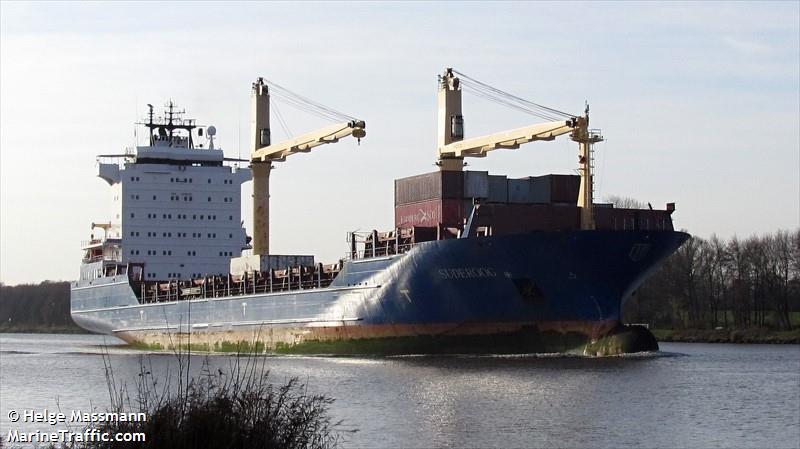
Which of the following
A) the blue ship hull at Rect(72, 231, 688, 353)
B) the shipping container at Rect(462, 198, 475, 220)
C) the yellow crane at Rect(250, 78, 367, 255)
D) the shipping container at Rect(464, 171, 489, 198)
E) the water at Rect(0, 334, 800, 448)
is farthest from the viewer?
the yellow crane at Rect(250, 78, 367, 255)

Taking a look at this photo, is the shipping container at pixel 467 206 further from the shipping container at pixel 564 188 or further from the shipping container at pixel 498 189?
the shipping container at pixel 564 188

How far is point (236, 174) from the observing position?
201ft

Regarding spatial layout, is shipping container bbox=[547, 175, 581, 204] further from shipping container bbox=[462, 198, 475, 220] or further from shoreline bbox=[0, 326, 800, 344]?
shoreline bbox=[0, 326, 800, 344]

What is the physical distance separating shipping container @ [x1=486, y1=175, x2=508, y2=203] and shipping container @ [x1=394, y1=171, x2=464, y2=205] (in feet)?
3.01

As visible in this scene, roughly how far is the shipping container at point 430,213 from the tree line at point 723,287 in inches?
1164

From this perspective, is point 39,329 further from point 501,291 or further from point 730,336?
point 501,291

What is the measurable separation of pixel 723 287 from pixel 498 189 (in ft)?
117

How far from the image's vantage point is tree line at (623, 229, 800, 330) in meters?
66.2

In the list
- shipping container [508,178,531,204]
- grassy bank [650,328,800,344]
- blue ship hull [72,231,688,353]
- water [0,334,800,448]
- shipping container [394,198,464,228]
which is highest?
shipping container [508,178,531,204]

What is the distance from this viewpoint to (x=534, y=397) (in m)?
26.1

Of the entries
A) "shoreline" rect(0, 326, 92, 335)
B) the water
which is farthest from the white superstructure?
"shoreline" rect(0, 326, 92, 335)

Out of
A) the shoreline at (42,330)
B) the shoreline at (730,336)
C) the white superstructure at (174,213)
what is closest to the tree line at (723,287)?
the shoreline at (730,336)

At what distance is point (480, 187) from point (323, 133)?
1092 centimetres

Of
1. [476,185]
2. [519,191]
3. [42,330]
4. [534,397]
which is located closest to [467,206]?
[476,185]
